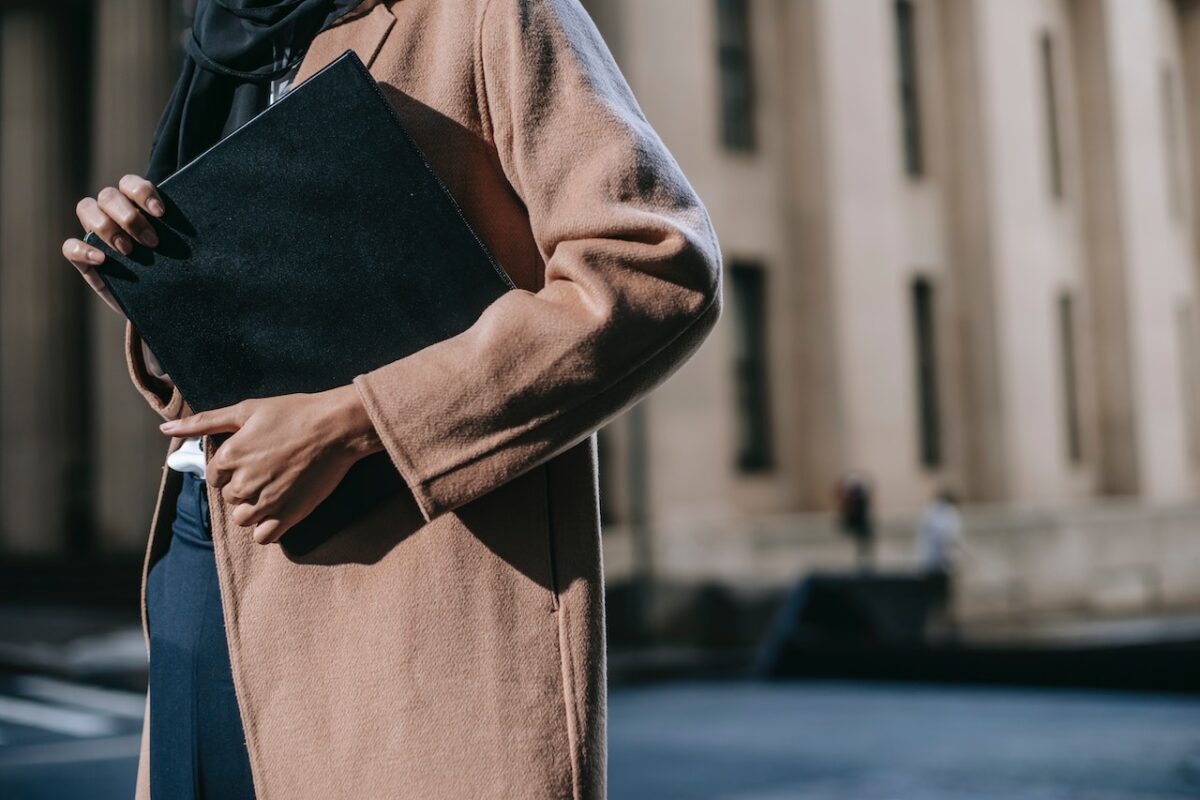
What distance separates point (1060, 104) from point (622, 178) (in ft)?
100

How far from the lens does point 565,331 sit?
1.49 meters

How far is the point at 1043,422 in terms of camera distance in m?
27.0

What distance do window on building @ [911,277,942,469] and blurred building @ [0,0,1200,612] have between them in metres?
0.05

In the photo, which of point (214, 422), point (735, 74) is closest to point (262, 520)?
point (214, 422)

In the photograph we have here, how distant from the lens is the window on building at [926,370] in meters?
25.2

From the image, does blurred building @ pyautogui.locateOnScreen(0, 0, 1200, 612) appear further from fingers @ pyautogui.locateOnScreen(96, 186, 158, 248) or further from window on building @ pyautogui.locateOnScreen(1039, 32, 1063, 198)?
fingers @ pyautogui.locateOnScreen(96, 186, 158, 248)

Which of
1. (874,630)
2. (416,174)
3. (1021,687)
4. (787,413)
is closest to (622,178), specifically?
(416,174)

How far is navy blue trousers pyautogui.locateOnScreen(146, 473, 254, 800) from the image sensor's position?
1.75 metres

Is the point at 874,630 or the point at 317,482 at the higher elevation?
the point at 317,482

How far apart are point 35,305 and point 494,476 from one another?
85.7ft

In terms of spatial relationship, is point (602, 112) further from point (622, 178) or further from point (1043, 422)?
point (1043, 422)

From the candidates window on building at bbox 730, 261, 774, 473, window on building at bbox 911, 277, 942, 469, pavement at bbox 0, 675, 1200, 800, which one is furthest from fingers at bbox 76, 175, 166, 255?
window on building at bbox 911, 277, 942, 469

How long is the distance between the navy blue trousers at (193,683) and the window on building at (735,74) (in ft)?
69.5

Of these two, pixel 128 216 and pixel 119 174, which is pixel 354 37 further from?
pixel 119 174
